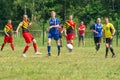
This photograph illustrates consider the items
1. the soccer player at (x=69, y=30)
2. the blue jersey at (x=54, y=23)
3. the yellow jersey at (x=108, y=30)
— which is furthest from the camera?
the soccer player at (x=69, y=30)

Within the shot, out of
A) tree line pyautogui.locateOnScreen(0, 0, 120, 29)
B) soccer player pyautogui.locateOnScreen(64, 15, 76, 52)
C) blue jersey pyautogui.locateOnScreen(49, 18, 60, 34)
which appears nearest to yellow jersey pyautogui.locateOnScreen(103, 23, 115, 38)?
blue jersey pyautogui.locateOnScreen(49, 18, 60, 34)

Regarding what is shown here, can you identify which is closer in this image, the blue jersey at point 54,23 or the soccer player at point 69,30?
the blue jersey at point 54,23

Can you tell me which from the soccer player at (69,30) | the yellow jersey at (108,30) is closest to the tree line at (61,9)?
the soccer player at (69,30)

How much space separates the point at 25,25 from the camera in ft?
71.1

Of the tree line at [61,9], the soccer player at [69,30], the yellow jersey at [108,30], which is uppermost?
the yellow jersey at [108,30]

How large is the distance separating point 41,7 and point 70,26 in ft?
163

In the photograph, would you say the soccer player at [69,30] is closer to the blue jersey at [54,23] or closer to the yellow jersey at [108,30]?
the blue jersey at [54,23]

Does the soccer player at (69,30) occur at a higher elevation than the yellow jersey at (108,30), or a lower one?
lower

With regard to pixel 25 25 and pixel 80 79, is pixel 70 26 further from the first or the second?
pixel 80 79

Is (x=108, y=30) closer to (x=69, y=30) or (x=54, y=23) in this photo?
(x=54, y=23)

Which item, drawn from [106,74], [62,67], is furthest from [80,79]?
[62,67]

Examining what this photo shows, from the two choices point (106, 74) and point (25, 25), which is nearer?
point (106, 74)

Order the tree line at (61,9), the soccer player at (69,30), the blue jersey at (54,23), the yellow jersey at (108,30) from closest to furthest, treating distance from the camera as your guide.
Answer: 1. the yellow jersey at (108,30)
2. the blue jersey at (54,23)
3. the soccer player at (69,30)
4. the tree line at (61,9)

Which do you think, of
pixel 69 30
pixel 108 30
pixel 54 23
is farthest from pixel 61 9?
pixel 108 30
